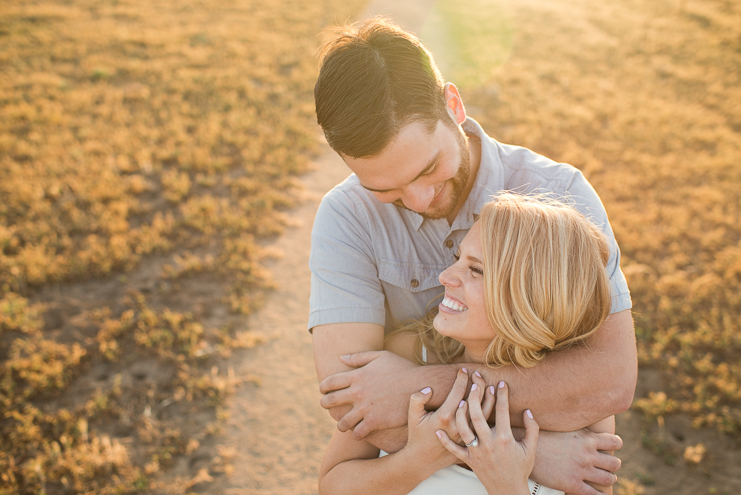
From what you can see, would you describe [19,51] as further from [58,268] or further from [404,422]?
[404,422]

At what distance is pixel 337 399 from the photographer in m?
2.11

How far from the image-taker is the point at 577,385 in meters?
2.02

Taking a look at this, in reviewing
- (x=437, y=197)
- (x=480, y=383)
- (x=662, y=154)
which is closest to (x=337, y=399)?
(x=480, y=383)

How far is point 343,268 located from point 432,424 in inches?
37.3

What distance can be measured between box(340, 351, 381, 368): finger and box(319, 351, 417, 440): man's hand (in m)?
0.02

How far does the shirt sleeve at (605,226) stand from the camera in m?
2.14

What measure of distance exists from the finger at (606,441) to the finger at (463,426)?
0.63 m

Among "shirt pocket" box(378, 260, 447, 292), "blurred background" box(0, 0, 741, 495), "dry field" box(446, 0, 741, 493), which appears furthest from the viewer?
"dry field" box(446, 0, 741, 493)

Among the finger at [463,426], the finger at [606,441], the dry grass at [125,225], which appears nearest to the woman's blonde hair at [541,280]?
the finger at [463,426]

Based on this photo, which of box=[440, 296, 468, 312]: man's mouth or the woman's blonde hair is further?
box=[440, 296, 468, 312]: man's mouth

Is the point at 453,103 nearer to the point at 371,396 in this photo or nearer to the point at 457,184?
the point at 457,184

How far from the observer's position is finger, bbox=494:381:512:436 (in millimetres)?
1946

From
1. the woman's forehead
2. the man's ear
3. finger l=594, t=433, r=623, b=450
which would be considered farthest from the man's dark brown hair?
finger l=594, t=433, r=623, b=450

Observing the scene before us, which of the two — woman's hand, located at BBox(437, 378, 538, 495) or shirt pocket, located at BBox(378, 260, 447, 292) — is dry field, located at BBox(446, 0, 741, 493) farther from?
shirt pocket, located at BBox(378, 260, 447, 292)
